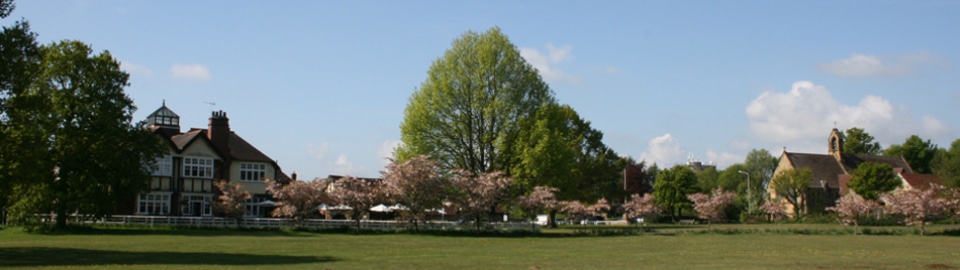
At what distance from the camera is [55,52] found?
45.4 meters

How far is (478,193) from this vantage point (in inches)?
2029

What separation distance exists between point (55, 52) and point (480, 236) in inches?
943

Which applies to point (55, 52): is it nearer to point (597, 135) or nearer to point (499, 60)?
point (499, 60)

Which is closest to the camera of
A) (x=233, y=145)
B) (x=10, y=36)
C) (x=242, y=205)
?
(x=10, y=36)

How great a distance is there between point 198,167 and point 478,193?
22.7 meters

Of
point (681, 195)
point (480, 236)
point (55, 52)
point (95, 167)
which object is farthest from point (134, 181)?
point (681, 195)

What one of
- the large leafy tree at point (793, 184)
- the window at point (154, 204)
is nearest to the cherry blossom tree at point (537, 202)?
the window at point (154, 204)

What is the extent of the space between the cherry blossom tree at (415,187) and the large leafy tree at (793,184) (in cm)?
5957

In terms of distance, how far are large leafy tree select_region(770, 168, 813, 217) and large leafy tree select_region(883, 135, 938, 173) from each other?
36.0 metres

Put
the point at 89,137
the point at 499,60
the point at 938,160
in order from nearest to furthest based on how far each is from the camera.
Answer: the point at 89,137
the point at 499,60
the point at 938,160

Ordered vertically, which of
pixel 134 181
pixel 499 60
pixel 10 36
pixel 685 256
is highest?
pixel 499 60

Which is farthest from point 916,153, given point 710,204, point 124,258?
point 124,258

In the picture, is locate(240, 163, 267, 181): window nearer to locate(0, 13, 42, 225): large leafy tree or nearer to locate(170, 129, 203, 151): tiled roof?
locate(170, 129, 203, 151): tiled roof

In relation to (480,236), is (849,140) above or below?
above
